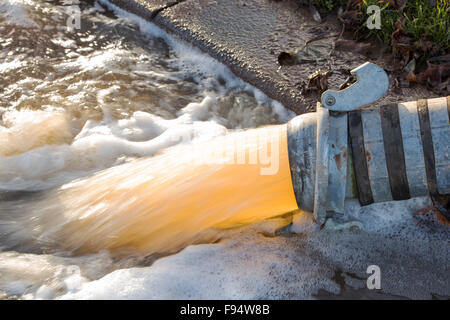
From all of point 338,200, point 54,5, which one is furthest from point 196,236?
point 54,5

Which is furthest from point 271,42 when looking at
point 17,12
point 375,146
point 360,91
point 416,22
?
point 17,12

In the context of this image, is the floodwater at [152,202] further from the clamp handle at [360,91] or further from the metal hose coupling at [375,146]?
the clamp handle at [360,91]

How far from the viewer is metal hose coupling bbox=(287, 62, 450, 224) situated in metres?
2.03

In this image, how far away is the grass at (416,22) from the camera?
10.3 feet

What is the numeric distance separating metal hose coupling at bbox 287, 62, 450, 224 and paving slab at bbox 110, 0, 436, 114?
902mm

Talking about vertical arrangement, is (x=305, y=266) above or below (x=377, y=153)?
below

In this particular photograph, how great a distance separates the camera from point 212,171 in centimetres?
264

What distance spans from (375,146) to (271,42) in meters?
1.70

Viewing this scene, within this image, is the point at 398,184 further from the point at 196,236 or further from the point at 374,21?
the point at 374,21

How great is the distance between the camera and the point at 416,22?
322cm

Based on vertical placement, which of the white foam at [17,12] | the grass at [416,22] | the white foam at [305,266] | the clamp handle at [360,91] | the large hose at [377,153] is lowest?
the white foam at [305,266]

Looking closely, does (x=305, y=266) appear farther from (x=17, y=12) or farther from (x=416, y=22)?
(x=17, y=12)

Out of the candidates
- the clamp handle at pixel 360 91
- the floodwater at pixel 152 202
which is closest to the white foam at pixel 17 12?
the floodwater at pixel 152 202

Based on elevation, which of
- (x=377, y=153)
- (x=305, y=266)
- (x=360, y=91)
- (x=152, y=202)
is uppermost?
(x=360, y=91)
